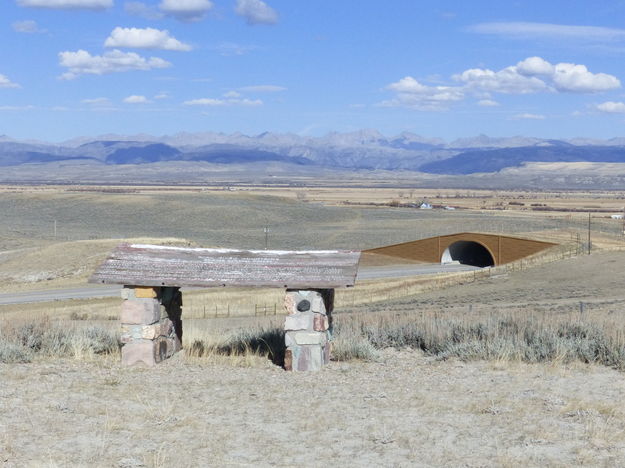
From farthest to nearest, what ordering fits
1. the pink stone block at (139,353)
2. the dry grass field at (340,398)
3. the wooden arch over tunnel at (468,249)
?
the wooden arch over tunnel at (468,249) < the pink stone block at (139,353) < the dry grass field at (340,398)

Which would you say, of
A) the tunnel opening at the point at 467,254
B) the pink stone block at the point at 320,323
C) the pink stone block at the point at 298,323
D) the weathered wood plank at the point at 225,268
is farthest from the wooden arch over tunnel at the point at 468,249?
the pink stone block at the point at 298,323

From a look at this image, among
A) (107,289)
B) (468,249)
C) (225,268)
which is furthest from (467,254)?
(225,268)

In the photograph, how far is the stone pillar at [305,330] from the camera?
1602cm

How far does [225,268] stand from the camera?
17.1m

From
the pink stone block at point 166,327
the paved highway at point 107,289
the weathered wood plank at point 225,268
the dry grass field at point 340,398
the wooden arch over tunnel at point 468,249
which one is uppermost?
the weathered wood plank at point 225,268

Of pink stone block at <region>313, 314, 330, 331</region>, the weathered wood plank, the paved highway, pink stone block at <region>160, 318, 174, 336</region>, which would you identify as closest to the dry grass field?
pink stone block at <region>160, 318, 174, 336</region>

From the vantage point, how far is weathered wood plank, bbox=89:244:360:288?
16359mm

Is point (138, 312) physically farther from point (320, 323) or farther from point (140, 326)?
point (320, 323)

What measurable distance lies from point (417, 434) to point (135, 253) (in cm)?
773

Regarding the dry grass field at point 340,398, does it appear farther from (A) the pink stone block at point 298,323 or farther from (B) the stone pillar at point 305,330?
(A) the pink stone block at point 298,323

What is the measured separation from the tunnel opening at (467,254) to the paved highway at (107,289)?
194cm

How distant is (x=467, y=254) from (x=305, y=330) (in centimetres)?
5091

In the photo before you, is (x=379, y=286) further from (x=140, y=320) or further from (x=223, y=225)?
(x=223, y=225)

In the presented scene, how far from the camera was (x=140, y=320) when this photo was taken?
16312 millimetres
